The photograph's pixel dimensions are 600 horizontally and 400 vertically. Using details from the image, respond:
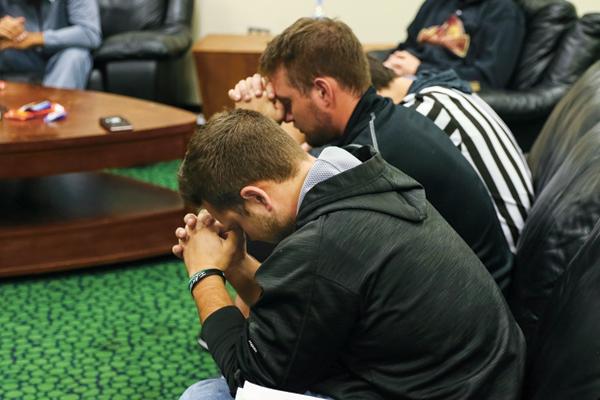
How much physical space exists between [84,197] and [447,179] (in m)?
1.82

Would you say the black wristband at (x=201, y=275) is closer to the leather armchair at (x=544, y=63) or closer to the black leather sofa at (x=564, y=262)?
the black leather sofa at (x=564, y=262)

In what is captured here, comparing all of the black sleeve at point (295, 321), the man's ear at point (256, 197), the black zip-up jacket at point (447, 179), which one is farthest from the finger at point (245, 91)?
the black sleeve at point (295, 321)

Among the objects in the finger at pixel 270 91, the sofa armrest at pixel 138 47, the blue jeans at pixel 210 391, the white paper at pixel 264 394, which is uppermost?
the finger at pixel 270 91

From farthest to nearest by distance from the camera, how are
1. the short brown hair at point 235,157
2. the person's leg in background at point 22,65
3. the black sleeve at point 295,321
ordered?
the person's leg in background at point 22,65, the short brown hair at point 235,157, the black sleeve at point 295,321

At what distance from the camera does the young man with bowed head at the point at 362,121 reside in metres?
1.93

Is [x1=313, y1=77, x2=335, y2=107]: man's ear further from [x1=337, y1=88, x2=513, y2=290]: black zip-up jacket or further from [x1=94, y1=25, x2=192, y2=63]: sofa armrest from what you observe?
[x1=94, y1=25, x2=192, y2=63]: sofa armrest

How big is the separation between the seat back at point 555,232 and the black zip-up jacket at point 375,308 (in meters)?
0.21

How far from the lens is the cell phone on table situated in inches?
118

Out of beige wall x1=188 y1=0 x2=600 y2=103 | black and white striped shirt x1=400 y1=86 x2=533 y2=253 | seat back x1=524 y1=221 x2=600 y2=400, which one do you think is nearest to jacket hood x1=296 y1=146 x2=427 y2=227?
seat back x1=524 y1=221 x2=600 y2=400

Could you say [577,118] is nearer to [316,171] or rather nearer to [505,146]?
[505,146]

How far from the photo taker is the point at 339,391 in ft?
4.56

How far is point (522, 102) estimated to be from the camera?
3508mm

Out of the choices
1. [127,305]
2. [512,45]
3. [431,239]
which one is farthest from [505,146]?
[512,45]

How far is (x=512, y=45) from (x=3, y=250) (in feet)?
7.54
